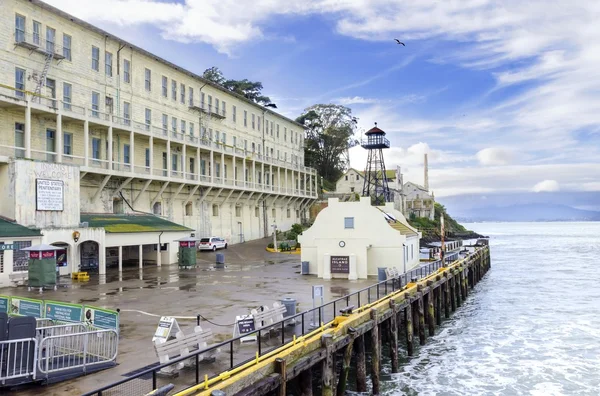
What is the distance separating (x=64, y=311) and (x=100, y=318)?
4.39 ft

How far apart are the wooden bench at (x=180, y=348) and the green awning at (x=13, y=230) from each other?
19.4 metres

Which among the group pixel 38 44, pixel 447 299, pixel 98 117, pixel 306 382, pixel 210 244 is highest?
pixel 38 44

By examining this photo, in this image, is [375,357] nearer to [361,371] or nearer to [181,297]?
[361,371]

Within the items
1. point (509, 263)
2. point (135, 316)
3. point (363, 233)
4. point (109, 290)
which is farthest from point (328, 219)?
point (509, 263)

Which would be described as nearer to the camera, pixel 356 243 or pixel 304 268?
pixel 356 243

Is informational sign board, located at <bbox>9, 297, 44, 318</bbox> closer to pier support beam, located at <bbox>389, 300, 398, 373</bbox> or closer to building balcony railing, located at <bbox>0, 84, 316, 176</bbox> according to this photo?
pier support beam, located at <bbox>389, 300, 398, 373</bbox>

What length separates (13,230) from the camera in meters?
27.3

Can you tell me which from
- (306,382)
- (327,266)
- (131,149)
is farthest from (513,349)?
(131,149)

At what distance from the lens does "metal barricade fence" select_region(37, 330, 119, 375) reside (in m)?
10.8

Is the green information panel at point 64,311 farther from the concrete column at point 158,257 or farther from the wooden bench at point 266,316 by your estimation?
the concrete column at point 158,257

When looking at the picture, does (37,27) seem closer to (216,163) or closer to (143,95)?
(143,95)

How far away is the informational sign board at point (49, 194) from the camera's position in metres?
29.9

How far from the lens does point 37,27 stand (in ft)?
119

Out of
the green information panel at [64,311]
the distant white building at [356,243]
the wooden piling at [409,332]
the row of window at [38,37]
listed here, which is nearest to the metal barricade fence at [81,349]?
the green information panel at [64,311]
